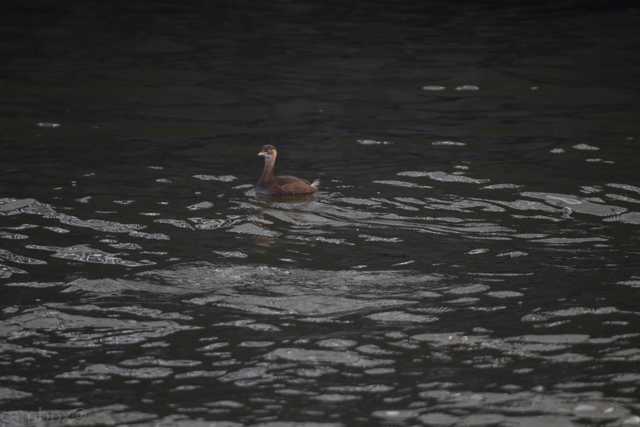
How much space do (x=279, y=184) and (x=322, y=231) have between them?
1.42 meters

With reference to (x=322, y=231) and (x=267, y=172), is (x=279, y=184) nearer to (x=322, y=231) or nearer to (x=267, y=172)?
(x=267, y=172)

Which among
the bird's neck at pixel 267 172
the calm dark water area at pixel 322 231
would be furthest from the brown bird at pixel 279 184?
the calm dark water area at pixel 322 231

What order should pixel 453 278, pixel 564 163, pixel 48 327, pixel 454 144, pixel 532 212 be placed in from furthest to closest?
pixel 454 144 → pixel 564 163 → pixel 532 212 → pixel 453 278 → pixel 48 327

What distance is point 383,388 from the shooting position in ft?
28.4

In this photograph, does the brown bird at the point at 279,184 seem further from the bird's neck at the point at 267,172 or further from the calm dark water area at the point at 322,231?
the calm dark water area at the point at 322,231

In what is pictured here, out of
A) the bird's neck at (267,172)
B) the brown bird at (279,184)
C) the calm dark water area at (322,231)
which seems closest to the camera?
the calm dark water area at (322,231)

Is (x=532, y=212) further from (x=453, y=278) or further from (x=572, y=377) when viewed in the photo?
(x=572, y=377)

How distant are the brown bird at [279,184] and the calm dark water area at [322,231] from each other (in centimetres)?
17

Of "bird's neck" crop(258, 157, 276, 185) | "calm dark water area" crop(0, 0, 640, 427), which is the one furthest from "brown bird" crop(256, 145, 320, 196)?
"calm dark water area" crop(0, 0, 640, 427)

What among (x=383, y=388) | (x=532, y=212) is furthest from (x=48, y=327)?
(x=532, y=212)

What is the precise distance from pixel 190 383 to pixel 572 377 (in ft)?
9.09

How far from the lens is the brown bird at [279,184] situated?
→ 1387 cm

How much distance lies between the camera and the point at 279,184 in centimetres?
1398

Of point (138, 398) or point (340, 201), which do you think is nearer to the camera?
point (138, 398)
